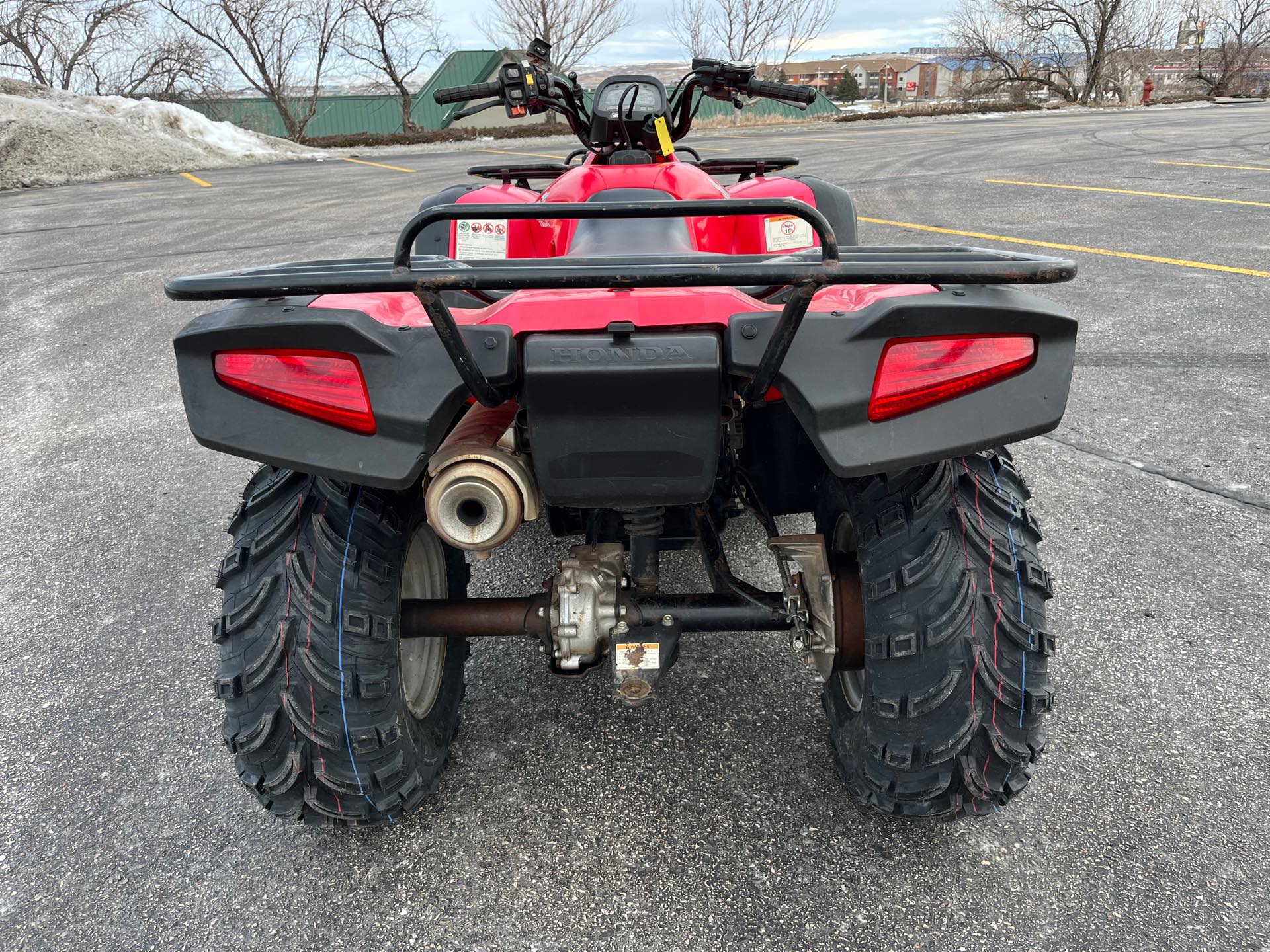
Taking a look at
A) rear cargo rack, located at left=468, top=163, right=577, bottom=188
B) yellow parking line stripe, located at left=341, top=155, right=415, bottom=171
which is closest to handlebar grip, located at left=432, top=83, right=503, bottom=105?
rear cargo rack, located at left=468, top=163, right=577, bottom=188

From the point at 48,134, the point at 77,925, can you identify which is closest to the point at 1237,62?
the point at 48,134

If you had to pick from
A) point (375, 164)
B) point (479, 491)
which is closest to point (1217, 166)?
point (479, 491)

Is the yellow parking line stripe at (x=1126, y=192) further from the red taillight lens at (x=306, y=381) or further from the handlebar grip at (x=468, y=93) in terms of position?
the red taillight lens at (x=306, y=381)

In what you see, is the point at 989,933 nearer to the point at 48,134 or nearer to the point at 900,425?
the point at 900,425

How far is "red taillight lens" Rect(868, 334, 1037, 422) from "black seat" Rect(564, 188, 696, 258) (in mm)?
957

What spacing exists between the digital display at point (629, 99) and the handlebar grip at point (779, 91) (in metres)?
0.45

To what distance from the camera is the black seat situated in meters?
2.23

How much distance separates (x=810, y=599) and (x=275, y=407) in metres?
1.11

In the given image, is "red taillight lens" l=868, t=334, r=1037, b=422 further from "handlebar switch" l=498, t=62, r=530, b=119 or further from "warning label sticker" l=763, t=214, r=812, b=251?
"handlebar switch" l=498, t=62, r=530, b=119

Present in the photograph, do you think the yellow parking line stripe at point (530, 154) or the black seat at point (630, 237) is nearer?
the black seat at point (630, 237)

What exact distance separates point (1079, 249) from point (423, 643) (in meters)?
7.26

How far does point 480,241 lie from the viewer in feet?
9.37

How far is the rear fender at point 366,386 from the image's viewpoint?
135 cm

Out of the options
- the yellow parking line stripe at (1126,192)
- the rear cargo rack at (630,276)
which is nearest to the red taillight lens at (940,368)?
the rear cargo rack at (630,276)
